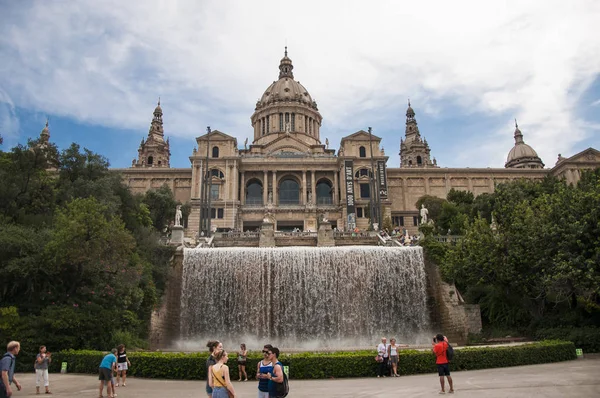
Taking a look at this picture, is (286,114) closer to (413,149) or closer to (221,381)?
(413,149)

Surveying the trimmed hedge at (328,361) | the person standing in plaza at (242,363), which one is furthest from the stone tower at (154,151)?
the person standing in plaza at (242,363)

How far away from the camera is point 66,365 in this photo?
1573 centimetres

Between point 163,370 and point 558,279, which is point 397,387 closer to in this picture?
point 163,370

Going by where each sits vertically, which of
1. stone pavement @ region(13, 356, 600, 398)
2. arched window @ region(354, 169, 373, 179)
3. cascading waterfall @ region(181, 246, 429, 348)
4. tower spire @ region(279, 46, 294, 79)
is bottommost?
stone pavement @ region(13, 356, 600, 398)

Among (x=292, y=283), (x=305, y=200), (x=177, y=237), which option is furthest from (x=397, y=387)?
(x=305, y=200)

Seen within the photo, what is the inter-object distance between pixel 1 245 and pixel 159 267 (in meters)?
8.48

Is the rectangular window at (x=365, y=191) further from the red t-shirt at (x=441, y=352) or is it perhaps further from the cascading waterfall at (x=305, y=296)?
the red t-shirt at (x=441, y=352)

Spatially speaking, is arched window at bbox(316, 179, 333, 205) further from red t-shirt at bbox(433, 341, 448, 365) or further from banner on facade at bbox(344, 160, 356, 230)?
red t-shirt at bbox(433, 341, 448, 365)

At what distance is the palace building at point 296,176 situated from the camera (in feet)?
180

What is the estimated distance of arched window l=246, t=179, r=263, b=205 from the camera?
59000mm

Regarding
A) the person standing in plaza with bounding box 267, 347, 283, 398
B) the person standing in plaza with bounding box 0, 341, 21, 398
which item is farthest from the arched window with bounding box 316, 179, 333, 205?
the person standing in plaza with bounding box 267, 347, 283, 398

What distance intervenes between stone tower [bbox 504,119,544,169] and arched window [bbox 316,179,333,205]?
130 ft

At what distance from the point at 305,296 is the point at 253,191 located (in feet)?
115

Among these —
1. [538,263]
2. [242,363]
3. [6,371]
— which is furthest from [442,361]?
[538,263]
